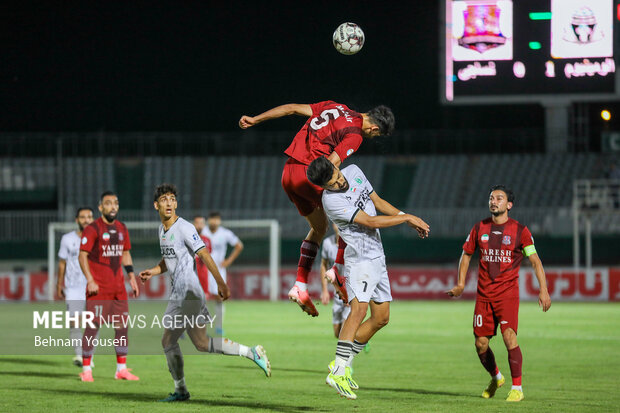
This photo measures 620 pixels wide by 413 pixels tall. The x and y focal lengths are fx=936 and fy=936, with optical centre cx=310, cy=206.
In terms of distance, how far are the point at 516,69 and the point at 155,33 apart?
19.3 m

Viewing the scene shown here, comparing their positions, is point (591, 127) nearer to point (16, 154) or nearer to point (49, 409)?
point (16, 154)

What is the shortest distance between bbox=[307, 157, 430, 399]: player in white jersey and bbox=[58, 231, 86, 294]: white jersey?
638 cm

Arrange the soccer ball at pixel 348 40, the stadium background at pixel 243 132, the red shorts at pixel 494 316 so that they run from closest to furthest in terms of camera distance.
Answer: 1. the red shorts at pixel 494 316
2. the soccer ball at pixel 348 40
3. the stadium background at pixel 243 132

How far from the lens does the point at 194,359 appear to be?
539 inches

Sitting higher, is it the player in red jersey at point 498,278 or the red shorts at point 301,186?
the red shorts at point 301,186

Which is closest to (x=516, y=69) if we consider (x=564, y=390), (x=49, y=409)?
(x=564, y=390)

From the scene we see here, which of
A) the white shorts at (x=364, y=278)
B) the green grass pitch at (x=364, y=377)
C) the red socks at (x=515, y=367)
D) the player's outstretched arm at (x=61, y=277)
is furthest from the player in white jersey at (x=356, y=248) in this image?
the player's outstretched arm at (x=61, y=277)

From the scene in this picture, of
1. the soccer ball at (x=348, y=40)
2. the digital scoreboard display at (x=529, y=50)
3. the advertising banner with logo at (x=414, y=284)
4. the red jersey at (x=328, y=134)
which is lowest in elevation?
the advertising banner with logo at (x=414, y=284)

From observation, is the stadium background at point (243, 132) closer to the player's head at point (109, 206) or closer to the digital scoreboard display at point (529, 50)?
the digital scoreboard display at point (529, 50)

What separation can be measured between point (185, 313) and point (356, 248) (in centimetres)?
189

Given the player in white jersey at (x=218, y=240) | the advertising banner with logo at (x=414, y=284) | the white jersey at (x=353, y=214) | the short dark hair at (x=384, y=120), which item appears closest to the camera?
the white jersey at (x=353, y=214)

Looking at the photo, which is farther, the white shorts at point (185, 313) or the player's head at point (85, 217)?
the player's head at point (85, 217)

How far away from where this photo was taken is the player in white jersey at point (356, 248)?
323 inches

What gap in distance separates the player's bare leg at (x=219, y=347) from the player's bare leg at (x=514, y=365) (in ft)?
8.01
